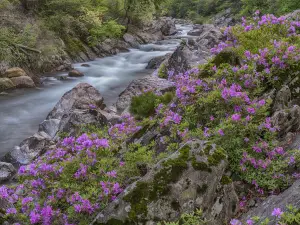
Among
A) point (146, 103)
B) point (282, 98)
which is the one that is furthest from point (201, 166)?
point (146, 103)

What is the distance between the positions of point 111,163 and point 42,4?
23.8 metres

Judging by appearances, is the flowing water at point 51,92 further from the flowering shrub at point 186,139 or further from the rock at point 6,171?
the flowering shrub at point 186,139

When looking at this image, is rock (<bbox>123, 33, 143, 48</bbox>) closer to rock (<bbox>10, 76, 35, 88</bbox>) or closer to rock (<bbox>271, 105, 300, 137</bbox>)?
rock (<bbox>10, 76, 35, 88</bbox>)

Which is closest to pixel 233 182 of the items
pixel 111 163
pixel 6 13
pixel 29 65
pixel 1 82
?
pixel 111 163

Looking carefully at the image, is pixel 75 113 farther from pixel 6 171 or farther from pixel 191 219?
pixel 191 219

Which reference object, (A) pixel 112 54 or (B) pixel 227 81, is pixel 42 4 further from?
(B) pixel 227 81

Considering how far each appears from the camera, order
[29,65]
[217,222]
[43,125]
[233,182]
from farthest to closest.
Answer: [29,65], [43,125], [233,182], [217,222]

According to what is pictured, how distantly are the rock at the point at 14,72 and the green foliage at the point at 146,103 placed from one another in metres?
10.5

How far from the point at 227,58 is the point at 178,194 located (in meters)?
4.44

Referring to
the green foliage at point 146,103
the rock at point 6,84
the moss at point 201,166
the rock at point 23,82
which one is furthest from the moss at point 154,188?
the rock at point 23,82

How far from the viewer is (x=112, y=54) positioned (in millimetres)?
A: 28453

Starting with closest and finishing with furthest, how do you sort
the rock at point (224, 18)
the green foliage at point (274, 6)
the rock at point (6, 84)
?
the rock at point (6, 84)
the green foliage at point (274, 6)
the rock at point (224, 18)

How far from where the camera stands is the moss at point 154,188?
4008 millimetres

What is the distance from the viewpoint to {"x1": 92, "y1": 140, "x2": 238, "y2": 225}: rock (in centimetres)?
402
